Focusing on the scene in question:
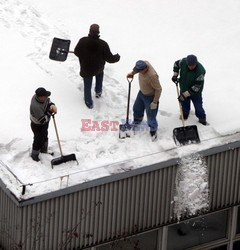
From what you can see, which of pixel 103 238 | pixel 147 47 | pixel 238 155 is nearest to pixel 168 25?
pixel 147 47

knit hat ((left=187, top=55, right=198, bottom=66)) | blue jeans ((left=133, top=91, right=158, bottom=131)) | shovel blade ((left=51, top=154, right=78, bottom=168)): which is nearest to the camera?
shovel blade ((left=51, top=154, right=78, bottom=168))

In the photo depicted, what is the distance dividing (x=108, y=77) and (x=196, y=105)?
2290 millimetres

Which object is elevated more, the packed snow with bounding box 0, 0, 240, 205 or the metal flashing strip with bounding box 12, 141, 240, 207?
the packed snow with bounding box 0, 0, 240, 205

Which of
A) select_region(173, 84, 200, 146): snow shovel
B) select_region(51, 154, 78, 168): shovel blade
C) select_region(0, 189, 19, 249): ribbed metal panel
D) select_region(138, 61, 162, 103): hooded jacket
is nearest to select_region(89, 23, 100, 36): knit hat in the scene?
select_region(138, 61, 162, 103): hooded jacket

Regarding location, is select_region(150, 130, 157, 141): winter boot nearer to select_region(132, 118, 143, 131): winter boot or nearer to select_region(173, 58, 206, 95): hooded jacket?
select_region(132, 118, 143, 131): winter boot

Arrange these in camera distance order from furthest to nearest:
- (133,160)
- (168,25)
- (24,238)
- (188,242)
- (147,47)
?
(168,25) → (147,47) → (188,242) → (133,160) → (24,238)

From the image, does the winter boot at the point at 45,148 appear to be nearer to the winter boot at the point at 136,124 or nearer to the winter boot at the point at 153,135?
the winter boot at the point at 136,124

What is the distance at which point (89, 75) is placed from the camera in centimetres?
1325

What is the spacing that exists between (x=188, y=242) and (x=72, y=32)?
5.45 meters

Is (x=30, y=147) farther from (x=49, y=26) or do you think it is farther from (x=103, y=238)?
(x=49, y=26)

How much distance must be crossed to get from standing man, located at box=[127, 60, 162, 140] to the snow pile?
33.6 inches

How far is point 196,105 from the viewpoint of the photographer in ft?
42.5

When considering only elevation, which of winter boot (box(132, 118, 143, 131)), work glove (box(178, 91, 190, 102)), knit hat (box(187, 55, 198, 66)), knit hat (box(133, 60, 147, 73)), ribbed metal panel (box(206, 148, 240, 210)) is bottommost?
ribbed metal panel (box(206, 148, 240, 210))

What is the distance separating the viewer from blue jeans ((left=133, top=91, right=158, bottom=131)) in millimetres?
12562
